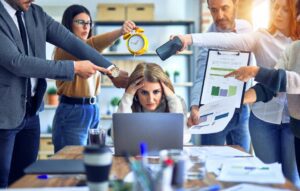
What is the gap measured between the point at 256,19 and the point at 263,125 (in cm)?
224

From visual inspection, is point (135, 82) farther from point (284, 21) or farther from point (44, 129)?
point (44, 129)

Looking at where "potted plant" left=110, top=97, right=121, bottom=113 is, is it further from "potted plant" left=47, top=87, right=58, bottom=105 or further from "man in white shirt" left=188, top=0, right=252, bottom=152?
"man in white shirt" left=188, top=0, right=252, bottom=152

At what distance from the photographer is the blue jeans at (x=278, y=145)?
81.8 inches

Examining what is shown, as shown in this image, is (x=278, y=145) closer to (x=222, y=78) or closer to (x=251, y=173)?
(x=222, y=78)

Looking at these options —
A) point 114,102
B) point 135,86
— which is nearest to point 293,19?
point 135,86

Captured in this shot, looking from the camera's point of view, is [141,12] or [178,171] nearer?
[178,171]

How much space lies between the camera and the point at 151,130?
1.65 meters

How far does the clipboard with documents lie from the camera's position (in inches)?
80.0

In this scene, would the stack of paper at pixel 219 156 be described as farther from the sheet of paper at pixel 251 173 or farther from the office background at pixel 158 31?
the office background at pixel 158 31

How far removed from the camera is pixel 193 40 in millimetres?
2246

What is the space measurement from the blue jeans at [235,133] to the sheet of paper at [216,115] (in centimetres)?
37

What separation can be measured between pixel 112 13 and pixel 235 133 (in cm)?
262

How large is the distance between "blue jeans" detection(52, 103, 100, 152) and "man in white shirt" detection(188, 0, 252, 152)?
2.29 ft

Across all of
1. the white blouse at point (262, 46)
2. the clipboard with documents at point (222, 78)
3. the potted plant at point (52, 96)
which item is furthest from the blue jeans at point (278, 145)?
the potted plant at point (52, 96)
